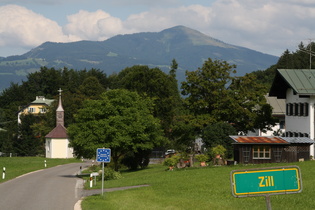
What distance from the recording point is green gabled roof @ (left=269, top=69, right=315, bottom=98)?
174ft

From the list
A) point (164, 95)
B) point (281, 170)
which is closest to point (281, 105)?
point (164, 95)

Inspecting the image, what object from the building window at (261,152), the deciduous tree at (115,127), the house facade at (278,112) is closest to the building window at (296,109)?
the building window at (261,152)

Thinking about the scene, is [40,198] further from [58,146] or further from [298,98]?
[58,146]

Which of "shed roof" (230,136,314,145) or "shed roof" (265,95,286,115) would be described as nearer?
"shed roof" (230,136,314,145)

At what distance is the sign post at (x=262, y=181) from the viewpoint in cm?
1128

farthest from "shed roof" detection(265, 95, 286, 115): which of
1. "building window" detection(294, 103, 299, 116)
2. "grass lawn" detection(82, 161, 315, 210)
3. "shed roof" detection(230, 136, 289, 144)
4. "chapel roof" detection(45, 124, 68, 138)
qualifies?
"grass lawn" detection(82, 161, 315, 210)

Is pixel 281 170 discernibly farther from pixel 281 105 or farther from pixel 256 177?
pixel 281 105

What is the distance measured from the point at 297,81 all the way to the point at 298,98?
6.14 feet

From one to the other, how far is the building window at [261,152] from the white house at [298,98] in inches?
282

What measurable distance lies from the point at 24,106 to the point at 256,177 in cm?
14349

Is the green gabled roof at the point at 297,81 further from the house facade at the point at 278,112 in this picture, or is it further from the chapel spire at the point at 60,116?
the chapel spire at the point at 60,116

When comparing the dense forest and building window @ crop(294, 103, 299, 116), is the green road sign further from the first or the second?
building window @ crop(294, 103, 299, 116)

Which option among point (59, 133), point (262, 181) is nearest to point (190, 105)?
point (59, 133)

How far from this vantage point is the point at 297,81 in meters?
54.2
